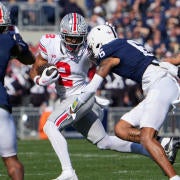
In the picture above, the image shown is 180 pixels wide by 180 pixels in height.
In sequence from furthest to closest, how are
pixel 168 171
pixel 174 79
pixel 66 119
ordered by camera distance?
1. pixel 66 119
2. pixel 174 79
3. pixel 168 171

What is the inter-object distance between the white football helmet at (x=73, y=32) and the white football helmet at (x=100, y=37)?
0.50m

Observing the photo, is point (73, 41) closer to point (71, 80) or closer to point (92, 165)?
point (71, 80)

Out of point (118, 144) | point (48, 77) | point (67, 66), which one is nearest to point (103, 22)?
point (67, 66)

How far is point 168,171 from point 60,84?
2.05 m

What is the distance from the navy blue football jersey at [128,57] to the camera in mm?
7352

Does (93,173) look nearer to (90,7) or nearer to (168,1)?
(168,1)

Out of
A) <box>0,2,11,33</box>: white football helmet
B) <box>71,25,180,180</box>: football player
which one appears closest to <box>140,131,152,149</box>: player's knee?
<box>71,25,180,180</box>: football player

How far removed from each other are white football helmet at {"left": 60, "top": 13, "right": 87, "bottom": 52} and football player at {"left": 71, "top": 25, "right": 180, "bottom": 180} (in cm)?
53

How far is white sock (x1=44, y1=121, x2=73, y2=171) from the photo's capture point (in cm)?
784

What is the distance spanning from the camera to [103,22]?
19.3 metres

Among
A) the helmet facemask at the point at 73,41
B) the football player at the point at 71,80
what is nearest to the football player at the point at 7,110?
the football player at the point at 71,80

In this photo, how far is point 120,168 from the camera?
9391 mm

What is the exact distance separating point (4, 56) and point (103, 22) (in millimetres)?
12833

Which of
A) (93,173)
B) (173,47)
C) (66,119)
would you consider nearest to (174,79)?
(66,119)
